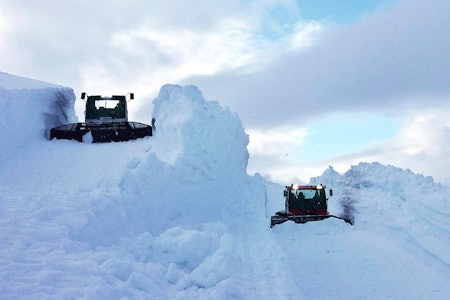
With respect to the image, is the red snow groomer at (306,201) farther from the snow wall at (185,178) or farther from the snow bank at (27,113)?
the snow bank at (27,113)

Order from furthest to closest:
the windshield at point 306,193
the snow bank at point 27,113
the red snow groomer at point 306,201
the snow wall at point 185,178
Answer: the windshield at point 306,193 < the red snow groomer at point 306,201 < the snow bank at point 27,113 < the snow wall at point 185,178

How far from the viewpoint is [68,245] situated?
6.65 m

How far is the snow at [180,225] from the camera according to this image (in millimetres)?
6168

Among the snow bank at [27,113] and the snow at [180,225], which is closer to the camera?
the snow at [180,225]

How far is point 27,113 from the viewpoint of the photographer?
54.7 ft

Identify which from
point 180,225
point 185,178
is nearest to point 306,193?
point 185,178

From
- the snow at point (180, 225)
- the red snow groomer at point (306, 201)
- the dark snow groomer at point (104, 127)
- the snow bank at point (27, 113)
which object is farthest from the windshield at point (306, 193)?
the snow bank at point (27, 113)

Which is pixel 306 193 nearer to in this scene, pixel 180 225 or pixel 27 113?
pixel 180 225

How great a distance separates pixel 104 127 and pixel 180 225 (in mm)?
8545

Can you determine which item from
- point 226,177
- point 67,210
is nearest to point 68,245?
point 67,210

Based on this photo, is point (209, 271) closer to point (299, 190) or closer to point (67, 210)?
point (67, 210)

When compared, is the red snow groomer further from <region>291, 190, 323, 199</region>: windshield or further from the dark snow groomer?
the dark snow groomer

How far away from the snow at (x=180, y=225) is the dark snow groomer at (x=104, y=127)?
2.40 feet

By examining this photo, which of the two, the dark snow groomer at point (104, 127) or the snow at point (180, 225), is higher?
the dark snow groomer at point (104, 127)
